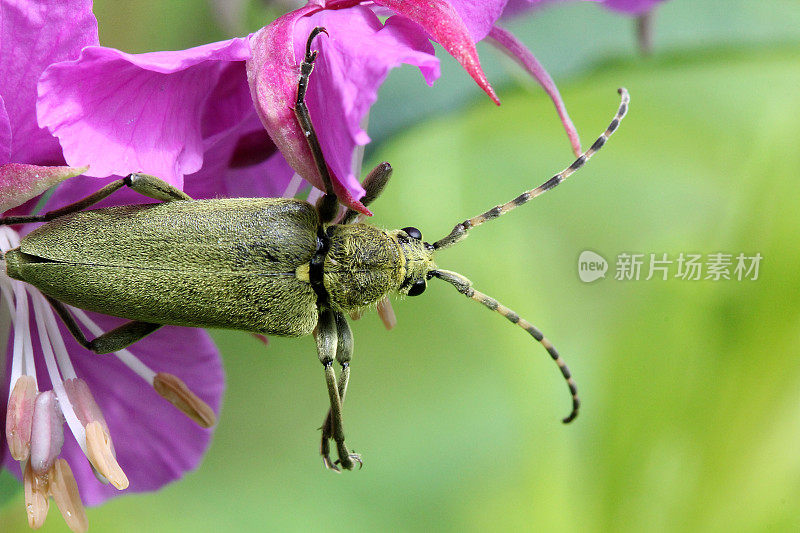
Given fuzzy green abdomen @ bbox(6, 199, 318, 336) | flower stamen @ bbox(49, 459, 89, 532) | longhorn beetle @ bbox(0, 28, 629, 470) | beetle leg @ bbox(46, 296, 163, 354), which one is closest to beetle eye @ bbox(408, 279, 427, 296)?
longhorn beetle @ bbox(0, 28, 629, 470)

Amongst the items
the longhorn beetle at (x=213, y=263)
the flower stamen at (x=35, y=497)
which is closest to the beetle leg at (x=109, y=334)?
the longhorn beetle at (x=213, y=263)

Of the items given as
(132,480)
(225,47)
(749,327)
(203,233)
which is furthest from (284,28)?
(749,327)

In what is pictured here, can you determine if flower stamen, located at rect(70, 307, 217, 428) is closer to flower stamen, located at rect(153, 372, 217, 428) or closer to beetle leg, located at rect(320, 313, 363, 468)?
flower stamen, located at rect(153, 372, 217, 428)

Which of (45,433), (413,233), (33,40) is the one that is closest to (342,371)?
(413,233)

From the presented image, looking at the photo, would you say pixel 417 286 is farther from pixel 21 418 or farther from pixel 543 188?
pixel 21 418

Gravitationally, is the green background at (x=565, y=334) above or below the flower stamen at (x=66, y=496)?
above

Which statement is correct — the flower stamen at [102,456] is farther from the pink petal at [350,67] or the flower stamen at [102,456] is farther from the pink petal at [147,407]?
the pink petal at [350,67]
